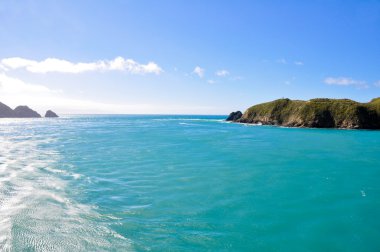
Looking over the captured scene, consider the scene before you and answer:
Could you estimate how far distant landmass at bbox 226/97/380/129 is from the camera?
97.1 metres

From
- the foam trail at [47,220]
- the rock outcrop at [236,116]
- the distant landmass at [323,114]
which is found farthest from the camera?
the rock outcrop at [236,116]

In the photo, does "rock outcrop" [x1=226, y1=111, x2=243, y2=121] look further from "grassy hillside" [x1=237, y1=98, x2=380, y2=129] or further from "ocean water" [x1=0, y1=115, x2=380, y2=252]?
"ocean water" [x1=0, y1=115, x2=380, y2=252]

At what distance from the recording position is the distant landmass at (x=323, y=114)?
97125 millimetres

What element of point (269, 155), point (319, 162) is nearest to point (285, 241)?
point (319, 162)

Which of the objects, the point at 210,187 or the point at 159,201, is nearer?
the point at 159,201

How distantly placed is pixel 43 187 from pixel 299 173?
21548 mm

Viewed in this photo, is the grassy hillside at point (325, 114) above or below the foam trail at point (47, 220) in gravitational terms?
above

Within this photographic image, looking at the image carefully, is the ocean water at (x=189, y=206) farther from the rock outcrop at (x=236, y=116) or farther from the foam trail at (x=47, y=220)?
the rock outcrop at (x=236, y=116)

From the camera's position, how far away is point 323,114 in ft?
338

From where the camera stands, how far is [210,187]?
64.3ft

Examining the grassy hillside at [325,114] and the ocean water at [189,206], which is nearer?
the ocean water at [189,206]

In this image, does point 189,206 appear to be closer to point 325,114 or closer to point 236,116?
point 325,114

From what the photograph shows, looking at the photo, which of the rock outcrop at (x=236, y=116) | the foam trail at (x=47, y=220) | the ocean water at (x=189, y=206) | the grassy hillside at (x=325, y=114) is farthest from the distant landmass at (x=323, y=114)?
the foam trail at (x=47, y=220)

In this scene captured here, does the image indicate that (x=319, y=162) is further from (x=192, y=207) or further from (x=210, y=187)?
(x=192, y=207)
